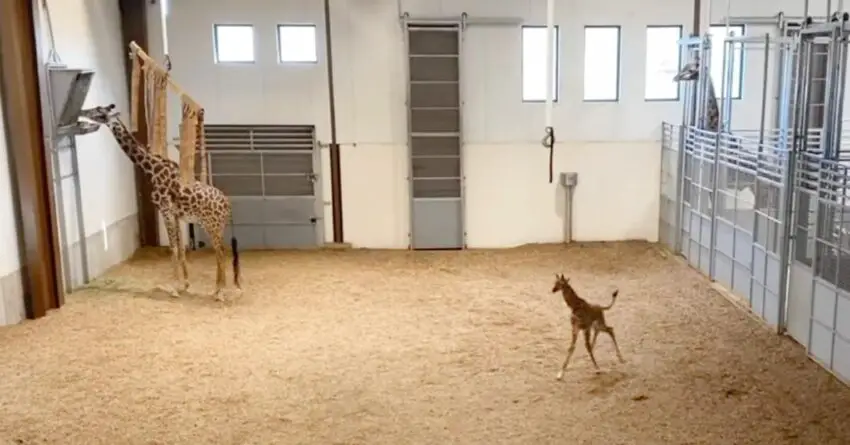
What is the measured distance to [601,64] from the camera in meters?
8.35

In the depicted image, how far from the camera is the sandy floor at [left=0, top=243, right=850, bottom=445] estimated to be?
406cm

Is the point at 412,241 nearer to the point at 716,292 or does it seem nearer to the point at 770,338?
the point at 716,292

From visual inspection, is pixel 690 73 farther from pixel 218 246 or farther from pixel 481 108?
pixel 218 246

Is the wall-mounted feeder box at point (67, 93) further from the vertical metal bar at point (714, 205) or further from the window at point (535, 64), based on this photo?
the vertical metal bar at point (714, 205)

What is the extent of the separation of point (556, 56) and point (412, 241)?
2569mm

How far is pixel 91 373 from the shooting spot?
4832mm

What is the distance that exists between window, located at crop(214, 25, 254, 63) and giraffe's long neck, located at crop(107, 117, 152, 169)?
2093 millimetres

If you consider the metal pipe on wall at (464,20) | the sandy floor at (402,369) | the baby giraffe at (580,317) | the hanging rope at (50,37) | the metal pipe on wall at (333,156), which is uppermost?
the metal pipe on wall at (464,20)

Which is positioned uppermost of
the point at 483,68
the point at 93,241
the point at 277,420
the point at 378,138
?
the point at 483,68

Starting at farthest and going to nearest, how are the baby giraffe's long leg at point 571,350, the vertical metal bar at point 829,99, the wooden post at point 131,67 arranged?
the wooden post at point 131,67, the vertical metal bar at point 829,99, the baby giraffe's long leg at point 571,350

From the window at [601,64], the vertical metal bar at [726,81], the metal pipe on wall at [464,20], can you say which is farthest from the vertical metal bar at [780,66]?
the metal pipe on wall at [464,20]

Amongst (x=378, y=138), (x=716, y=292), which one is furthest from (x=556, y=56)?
(x=716, y=292)

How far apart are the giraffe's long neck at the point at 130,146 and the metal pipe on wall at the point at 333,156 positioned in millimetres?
2410

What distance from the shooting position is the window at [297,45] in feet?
26.8
